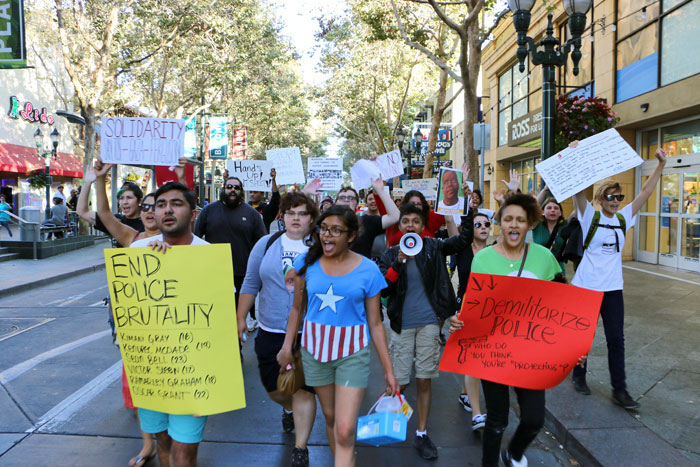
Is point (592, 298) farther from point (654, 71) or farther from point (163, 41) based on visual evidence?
point (163, 41)

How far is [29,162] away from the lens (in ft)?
100

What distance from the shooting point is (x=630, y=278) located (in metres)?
11.3

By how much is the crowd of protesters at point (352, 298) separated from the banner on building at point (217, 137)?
2450 cm

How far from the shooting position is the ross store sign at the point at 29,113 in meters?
29.8

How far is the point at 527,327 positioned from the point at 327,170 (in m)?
7.11

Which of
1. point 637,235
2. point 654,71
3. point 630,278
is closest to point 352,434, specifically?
point 630,278

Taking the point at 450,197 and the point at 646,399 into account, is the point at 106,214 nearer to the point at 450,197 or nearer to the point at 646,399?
the point at 450,197

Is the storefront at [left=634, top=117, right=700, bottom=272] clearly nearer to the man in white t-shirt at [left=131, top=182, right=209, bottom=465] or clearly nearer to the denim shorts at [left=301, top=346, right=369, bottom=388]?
the denim shorts at [left=301, top=346, right=369, bottom=388]

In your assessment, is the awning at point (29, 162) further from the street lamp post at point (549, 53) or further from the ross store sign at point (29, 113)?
the street lamp post at point (549, 53)

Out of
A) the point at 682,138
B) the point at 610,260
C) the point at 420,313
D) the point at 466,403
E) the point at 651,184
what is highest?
the point at 682,138

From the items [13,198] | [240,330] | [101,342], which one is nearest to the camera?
[240,330]

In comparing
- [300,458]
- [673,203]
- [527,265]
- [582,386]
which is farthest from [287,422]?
[673,203]

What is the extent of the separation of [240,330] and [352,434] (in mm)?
1115

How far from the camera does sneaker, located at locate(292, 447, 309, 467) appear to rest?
3.53 meters
